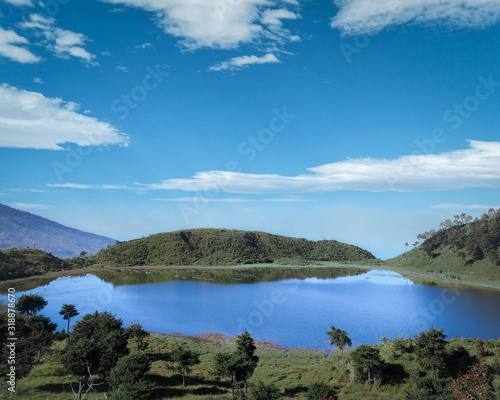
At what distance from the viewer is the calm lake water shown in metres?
52.4

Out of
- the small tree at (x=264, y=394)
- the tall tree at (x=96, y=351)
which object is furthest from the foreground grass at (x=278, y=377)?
the small tree at (x=264, y=394)

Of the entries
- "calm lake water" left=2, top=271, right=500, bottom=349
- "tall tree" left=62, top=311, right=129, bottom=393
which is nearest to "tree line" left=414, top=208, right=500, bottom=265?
"calm lake water" left=2, top=271, right=500, bottom=349

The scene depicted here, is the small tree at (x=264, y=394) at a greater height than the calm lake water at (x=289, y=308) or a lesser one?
greater

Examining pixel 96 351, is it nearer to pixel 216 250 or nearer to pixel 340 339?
pixel 340 339

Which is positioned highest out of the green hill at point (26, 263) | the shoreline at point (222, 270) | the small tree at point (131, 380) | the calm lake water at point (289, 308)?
the green hill at point (26, 263)

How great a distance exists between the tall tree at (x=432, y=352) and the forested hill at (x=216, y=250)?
12872cm

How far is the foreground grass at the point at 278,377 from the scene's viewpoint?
2773cm

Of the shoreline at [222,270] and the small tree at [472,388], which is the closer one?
the small tree at [472,388]

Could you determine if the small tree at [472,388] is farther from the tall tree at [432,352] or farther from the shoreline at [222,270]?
the shoreline at [222,270]

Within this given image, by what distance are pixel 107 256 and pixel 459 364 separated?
144676mm

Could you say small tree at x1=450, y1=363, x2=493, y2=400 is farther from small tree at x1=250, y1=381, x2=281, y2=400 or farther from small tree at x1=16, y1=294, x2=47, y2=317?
small tree at x1=16, y1=294, x2=47, y2=317

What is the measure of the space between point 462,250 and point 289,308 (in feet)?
317

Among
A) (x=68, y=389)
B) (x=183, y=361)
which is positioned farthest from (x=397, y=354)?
(x=68, y=389)

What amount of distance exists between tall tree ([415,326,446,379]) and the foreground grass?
6.07 ft
